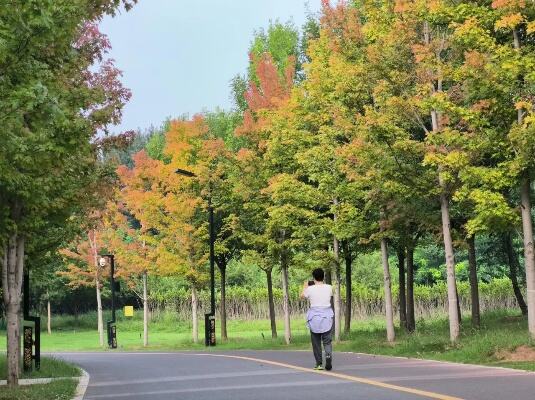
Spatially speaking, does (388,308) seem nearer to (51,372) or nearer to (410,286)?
(410,286)

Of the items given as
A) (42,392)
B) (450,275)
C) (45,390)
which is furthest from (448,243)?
(42,392)

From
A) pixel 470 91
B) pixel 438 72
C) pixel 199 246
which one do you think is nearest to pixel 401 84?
pixel 438 72

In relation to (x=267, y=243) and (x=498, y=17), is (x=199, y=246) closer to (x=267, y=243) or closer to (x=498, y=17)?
(x=267, y=243)

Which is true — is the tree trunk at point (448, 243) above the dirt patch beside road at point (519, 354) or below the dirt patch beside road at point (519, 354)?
above

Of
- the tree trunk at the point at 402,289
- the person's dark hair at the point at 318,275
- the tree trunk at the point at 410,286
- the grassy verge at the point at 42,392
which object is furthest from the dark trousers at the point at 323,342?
the tree trunk at the point at 402,289

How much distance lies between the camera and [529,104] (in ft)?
53.0

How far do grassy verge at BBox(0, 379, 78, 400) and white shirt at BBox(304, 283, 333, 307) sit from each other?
404 centimetres

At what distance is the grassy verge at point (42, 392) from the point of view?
11816 mm

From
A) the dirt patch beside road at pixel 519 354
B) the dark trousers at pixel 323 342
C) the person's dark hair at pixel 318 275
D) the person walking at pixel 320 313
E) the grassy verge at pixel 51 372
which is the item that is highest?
the person's dark hair at pixel 318 275

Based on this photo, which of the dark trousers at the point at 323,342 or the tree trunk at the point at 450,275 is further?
the tree trunk at the point at 450,275

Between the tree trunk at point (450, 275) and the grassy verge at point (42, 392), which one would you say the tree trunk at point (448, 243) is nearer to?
the tree trunk at point (450, 275)

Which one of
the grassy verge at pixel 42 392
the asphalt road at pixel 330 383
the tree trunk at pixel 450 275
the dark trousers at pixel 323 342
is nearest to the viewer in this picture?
the asphalt road at pixel 330 383

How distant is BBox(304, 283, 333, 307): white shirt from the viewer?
13.3 meters

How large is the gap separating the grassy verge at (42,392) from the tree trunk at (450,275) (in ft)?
30.2
